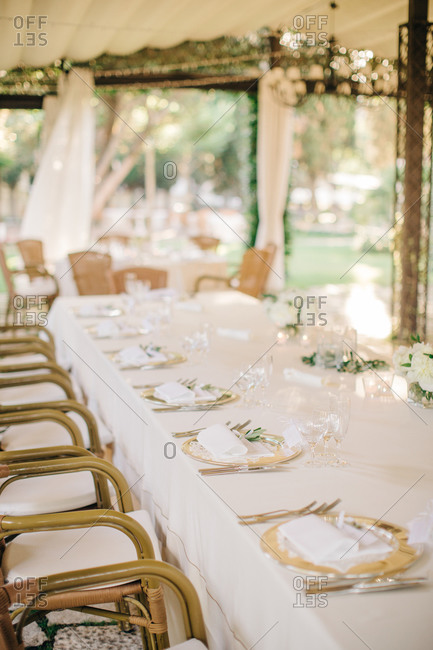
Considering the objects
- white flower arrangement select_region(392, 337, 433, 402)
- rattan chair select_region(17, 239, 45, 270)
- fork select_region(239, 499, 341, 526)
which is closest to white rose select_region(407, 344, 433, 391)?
white flower arrangement select_region(392, 337, 433, 402)

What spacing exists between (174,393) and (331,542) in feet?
3.57

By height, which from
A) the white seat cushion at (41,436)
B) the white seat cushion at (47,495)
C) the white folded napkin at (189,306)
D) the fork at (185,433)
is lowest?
the white seat cushion at (47,495)

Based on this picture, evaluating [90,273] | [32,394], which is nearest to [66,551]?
[32,394]

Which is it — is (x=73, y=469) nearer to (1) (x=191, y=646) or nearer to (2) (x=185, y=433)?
(2) (x=185, y=433)

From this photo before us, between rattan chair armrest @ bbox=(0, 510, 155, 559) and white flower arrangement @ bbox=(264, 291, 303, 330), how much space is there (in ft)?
5.46

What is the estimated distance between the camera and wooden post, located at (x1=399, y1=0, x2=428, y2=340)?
4992 millimetres

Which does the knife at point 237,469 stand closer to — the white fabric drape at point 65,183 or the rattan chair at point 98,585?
the rattan chair at point 98,585

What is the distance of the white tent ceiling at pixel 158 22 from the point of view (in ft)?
17.0

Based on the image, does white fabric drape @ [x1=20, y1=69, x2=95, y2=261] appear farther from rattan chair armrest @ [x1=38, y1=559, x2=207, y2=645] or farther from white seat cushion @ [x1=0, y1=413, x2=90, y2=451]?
rattan chair armrest @ [x1=38, y1=559, x2=207, y2=645]

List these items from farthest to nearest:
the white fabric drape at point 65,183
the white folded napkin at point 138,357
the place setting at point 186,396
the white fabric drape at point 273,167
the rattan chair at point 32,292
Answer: the white fabric drape at point 273,167 < the white fabric drape at point 65,183 < the rattan chair at point 32,292 < the white folded napkin at point 138,357 < the place setting at point 186,396

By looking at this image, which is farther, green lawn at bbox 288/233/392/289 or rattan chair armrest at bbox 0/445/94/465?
green lawn at bbox 288/233/392/289

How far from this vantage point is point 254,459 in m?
1.73

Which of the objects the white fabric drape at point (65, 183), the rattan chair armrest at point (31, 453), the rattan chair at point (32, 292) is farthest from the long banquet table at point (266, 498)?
the white fabric drape at point (65, 183)

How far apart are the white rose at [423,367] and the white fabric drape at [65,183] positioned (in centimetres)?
622
